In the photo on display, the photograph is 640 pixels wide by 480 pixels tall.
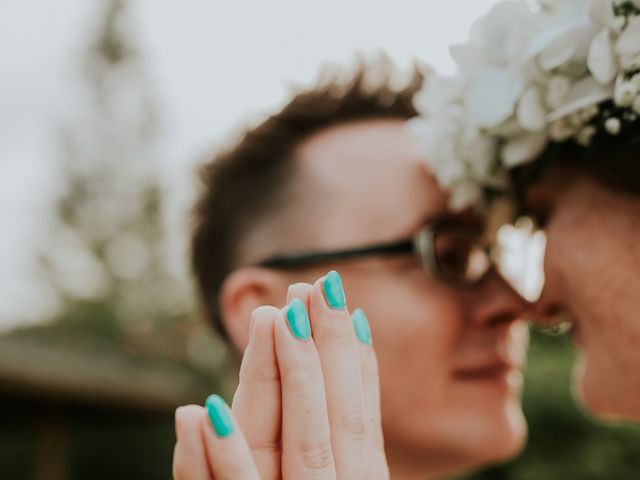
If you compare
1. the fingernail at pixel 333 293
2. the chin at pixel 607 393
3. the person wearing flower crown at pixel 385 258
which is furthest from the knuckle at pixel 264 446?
the chin at pixel 607 393

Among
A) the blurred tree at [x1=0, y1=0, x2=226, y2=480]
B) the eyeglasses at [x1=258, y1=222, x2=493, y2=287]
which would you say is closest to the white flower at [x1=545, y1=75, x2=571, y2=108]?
the eyeglasses at [x1=258, y1=222, x2=493, y2=287]

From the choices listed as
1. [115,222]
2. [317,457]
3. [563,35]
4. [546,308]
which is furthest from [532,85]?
[115,222]

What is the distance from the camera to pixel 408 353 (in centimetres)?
273

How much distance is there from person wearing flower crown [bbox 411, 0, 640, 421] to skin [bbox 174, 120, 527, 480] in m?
0.39

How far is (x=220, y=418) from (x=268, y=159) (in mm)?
2174

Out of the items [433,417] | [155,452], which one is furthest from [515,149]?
[155,452]

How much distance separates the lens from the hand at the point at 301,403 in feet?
4.27

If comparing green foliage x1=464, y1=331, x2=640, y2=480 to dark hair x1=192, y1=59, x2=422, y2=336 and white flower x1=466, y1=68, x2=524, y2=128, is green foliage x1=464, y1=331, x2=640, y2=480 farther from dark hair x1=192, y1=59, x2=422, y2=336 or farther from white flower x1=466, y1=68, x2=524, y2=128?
white flower x1=466, y1=68, x2=524, y2=128

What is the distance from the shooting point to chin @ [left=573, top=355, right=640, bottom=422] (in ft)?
7.20

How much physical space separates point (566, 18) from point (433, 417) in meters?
1.44

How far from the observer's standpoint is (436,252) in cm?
282

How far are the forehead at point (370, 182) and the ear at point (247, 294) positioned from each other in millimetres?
305

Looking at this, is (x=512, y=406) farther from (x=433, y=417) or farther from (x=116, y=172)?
(x=116, y=172)

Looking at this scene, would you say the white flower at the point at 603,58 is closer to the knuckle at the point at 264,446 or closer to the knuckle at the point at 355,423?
the knuckle at the point at 355,423
